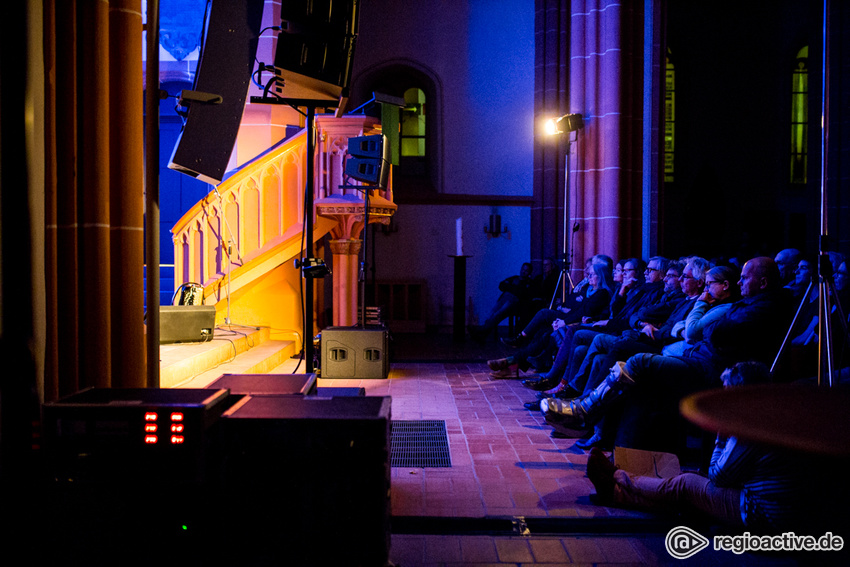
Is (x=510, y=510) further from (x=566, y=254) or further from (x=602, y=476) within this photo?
(x=566, y=254)

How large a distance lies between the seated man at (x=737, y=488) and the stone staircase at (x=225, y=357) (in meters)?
2.85

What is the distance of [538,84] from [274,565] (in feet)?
32.3

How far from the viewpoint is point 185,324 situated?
19.0ft

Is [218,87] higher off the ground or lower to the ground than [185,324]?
higher

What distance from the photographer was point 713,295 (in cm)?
381

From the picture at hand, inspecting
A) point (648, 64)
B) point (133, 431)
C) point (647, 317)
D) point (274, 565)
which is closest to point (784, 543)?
point (274, 565)

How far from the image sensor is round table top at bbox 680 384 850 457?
1271 millimetres

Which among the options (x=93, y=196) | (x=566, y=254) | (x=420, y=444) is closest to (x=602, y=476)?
(x=420, y=444)

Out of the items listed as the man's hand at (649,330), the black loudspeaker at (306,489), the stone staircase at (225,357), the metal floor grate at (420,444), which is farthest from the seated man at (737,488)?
the stone staircase at (225,357)

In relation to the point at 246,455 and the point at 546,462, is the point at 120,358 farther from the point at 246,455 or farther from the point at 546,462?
the point at 546,462

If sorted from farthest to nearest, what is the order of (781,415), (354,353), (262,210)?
1. (262,210)
2. (354,353)
3. (781,415)

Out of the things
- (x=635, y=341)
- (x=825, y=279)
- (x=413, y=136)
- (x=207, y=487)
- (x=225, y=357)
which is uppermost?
(x=413, y=136)
